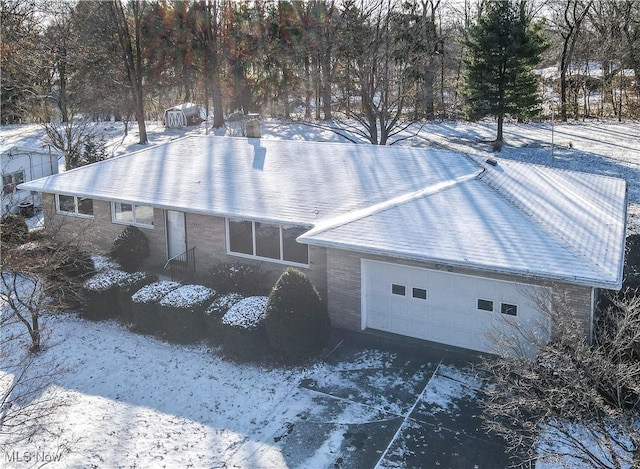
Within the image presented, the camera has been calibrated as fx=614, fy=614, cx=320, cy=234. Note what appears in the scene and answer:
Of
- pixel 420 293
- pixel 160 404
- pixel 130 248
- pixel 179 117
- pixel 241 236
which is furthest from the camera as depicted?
pixel 179 117

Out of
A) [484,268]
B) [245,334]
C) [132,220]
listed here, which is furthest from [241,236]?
[484,268]

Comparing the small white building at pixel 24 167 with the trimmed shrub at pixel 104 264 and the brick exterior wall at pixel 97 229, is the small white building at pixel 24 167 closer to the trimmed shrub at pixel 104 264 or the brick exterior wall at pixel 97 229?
the brick exterior wall at pixel 97 229

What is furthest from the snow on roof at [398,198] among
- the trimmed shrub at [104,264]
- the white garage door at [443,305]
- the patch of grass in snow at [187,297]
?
the patch of grass in snow at [187,297]

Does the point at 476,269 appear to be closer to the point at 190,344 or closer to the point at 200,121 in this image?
the point at 190,344

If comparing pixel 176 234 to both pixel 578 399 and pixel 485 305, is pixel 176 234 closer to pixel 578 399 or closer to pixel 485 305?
pixel 485 305

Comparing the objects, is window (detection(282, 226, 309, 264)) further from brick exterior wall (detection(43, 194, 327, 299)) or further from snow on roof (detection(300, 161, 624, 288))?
snow on roof (detection(300, 161, 624, 288))

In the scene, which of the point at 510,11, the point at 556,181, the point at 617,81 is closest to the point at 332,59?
the point at 510,11
